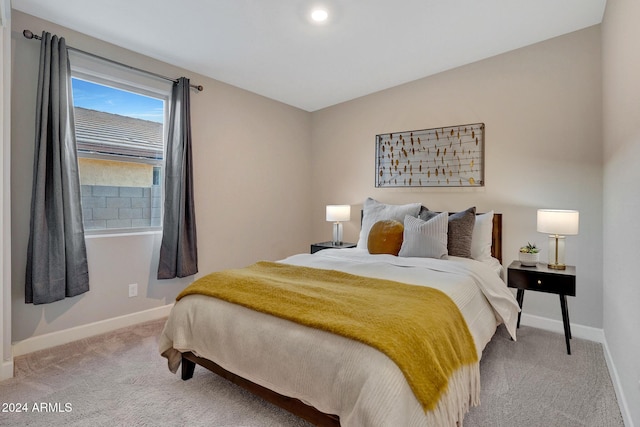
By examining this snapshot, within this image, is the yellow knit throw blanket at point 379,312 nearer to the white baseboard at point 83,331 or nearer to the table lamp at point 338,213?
the white baseboard at point 83,331

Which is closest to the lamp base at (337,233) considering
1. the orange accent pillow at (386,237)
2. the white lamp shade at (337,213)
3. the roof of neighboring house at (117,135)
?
the white lamp shade at (337,213)

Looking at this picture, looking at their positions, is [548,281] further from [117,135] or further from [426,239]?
[117,135]

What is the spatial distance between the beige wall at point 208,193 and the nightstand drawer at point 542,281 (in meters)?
2.71

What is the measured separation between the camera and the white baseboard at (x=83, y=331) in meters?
2.42

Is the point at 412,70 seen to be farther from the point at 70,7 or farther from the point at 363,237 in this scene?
the point at 70,7

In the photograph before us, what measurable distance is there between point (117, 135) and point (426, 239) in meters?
2.89

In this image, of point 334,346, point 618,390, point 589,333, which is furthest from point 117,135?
point 589,333

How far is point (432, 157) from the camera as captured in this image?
3.63m

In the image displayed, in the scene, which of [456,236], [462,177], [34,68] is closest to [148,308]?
[34,68]

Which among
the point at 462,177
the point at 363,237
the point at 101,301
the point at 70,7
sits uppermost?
the point at 70,7

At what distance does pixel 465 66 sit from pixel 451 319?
9.24 ft

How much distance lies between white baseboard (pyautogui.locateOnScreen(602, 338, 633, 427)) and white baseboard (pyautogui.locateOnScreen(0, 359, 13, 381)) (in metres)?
3.55

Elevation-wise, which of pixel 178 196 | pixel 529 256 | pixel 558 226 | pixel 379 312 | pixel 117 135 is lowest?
pixel 379 312

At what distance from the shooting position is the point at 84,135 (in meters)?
2.74
